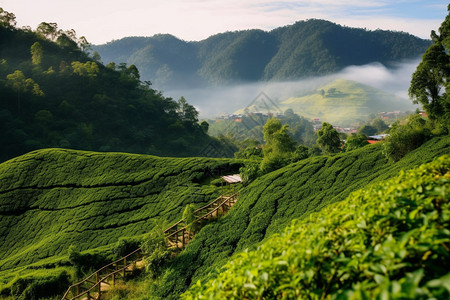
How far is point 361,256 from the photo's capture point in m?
2.32

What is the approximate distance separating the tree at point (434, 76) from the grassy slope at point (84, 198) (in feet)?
45.9

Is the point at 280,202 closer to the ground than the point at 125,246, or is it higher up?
higher up

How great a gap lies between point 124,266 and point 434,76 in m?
23.0

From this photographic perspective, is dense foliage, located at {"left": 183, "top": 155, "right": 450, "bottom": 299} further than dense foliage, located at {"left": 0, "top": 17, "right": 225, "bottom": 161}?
No

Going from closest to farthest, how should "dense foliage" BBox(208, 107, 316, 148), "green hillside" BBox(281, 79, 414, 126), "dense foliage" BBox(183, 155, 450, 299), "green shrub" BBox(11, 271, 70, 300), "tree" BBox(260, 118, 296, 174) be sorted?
"dense foliage" BBox(183, 155, 450, 299) → "green shrub" BBox(11, 271, 70, 300) → "tree" BBox(260, 118, 296, 174) → "dense foliage" BBox(208, 107, 316, 148) → "green hillside" BBox(281, 79, 414, 126)

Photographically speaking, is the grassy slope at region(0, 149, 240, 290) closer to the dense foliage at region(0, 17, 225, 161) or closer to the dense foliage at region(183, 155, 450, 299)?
the dense foliage at region(183, 155, 450, 299)

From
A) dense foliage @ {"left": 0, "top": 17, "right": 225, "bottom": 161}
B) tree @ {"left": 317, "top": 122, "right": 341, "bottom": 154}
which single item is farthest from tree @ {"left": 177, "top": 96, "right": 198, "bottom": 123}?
tree @ {"left": 317, "top": 122, "right": 341, "bottom": 154}

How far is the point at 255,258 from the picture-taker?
3039 millimetres

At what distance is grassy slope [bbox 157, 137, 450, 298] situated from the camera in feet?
37.8

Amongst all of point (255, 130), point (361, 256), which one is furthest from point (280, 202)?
point (255, 130)

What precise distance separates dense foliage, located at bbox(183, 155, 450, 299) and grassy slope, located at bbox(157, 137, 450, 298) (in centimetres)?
808

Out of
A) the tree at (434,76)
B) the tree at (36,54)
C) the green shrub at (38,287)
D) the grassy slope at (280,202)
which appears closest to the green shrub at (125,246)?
the green shrub at (38,287)

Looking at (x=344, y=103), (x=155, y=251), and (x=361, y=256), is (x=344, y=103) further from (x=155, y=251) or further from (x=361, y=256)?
(x=361, y=256)

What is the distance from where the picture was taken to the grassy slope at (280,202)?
11516mm
